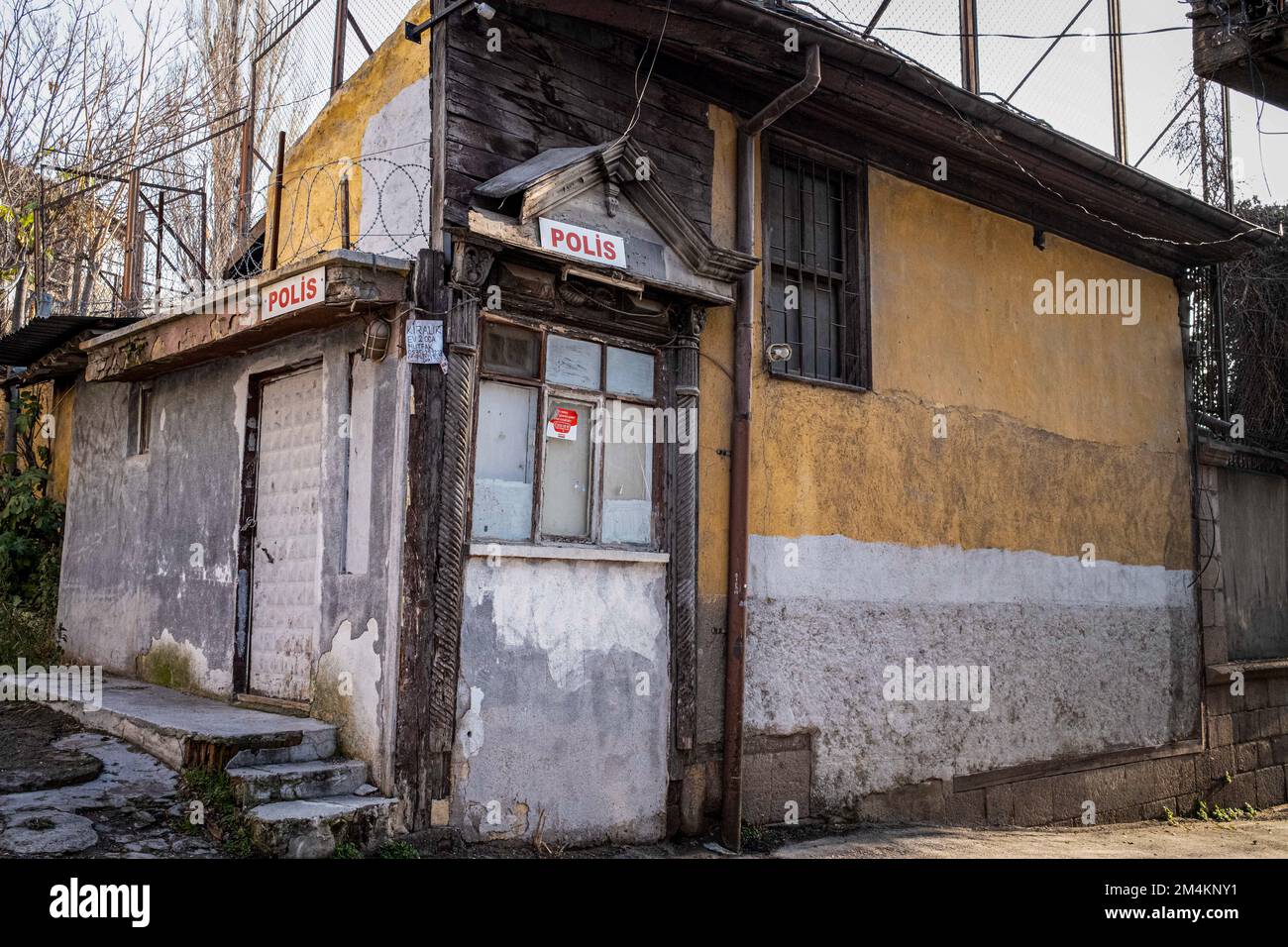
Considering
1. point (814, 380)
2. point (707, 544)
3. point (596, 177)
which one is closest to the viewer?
point (596, 177)

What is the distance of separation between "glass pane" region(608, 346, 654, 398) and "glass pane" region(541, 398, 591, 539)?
0.28 m

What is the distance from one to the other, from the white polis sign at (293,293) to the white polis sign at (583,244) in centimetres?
128

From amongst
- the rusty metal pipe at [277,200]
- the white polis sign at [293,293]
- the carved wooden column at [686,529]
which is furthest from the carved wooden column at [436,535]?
the rusty metal pipe at [277,200]

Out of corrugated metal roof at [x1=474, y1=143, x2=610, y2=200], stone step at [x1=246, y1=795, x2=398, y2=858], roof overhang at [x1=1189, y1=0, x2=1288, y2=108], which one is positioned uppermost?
roof overhang at [x1=1189, y1=0, x2=1288, y2=108]

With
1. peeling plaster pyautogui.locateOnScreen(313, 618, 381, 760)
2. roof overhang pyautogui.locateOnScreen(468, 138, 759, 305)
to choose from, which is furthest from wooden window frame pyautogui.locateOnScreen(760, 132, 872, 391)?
peeling plaster pyautogui.locateOnScreen(313, 618, 381, 760)

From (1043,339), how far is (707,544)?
459 cm

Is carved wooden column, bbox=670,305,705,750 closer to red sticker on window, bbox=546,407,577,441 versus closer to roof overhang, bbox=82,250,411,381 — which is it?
red sticker on window, bbox=546,407,577,441

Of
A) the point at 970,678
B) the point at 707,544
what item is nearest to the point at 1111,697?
the point at 970,678

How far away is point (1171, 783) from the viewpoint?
10688 millimetres

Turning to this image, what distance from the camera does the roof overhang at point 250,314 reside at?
19.8 ft

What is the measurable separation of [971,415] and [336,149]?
5515mm

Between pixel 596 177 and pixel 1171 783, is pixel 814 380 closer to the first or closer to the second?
pixel 596 177

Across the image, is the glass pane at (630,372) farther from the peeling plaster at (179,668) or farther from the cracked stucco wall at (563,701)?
the peeling plaster at (179,668)

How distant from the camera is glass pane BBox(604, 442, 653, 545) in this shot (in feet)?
22.8
